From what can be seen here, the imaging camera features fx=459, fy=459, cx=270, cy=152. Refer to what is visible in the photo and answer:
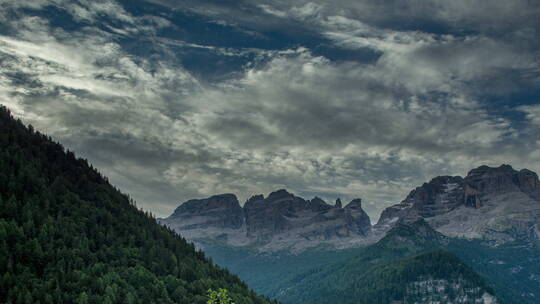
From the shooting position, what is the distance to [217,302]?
4991 centimetres

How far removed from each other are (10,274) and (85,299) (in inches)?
1197

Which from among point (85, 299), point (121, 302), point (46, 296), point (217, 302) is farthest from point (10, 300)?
point (217, 302)

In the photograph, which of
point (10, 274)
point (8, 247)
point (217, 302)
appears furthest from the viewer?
point (8, 247)

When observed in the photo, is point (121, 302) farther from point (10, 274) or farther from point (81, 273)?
point (10, 274)

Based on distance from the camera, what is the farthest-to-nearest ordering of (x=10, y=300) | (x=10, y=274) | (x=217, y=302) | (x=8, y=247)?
1. (x=8, y=247)
2. (x=10, y=274)
3. (x=10, y=300)
4. (x=217, y=302)

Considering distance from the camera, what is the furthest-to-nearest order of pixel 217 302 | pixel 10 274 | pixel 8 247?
pixel 8 247, pixel 10 274, pixel 217 302

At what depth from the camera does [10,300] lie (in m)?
163

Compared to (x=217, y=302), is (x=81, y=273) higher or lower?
lower

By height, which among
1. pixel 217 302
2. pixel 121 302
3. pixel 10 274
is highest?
pixel 217 302

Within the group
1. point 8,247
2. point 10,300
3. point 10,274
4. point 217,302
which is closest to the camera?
point 217,302

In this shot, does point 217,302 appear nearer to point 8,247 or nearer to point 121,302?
point 121,302

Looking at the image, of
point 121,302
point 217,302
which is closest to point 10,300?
point 121,302

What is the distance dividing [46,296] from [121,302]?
1341 inches

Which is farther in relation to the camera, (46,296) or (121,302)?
(121,302)
